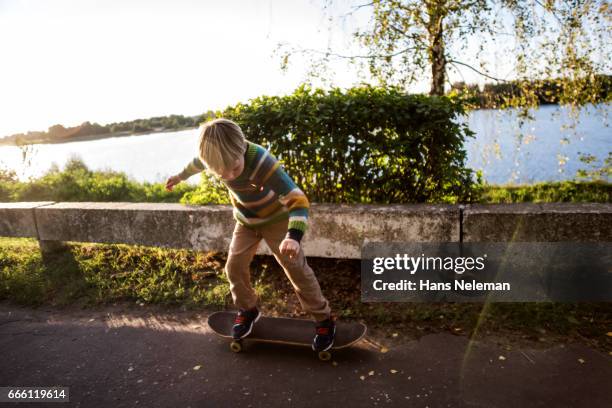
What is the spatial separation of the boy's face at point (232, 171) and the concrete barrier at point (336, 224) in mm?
1627

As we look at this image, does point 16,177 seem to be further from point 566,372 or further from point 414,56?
point 566,372

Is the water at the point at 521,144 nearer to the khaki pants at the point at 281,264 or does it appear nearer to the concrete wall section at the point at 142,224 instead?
the khaki pants at the point at 281,264

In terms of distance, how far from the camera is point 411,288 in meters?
4.26

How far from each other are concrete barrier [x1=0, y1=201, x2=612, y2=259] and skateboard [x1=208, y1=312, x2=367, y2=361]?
3.39 ft

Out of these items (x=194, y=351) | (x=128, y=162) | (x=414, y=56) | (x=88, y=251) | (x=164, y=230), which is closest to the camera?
(x=194, y=351)

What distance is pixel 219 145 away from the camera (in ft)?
9.07

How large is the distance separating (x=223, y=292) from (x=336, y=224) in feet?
4.73

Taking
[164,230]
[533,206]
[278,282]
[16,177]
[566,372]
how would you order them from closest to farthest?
[566,372] < [533,206] < [278,282] < [164,230] < [16,177]

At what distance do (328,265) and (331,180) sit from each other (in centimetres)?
103

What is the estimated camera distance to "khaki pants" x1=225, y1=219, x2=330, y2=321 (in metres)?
3.13

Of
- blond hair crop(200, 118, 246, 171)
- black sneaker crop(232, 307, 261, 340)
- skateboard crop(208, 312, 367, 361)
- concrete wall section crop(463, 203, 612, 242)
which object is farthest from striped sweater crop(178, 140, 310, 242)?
concrete wall section crop(463, 203, 612, 242)

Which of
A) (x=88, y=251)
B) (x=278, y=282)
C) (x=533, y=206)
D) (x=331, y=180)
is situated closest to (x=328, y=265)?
(x=278, y=282)

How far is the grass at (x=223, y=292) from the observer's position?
355 cm

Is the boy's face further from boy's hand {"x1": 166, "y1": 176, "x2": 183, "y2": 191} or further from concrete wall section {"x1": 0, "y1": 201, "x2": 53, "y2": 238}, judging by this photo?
concrete wall section {"x1": 0, "y1": 201, "x2": 53, "y2": 238}
